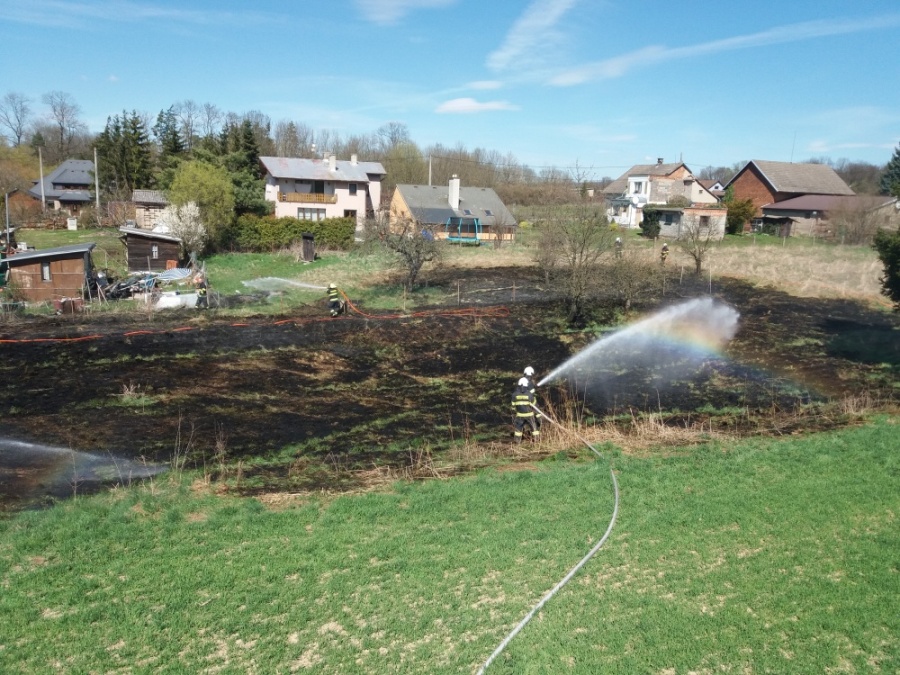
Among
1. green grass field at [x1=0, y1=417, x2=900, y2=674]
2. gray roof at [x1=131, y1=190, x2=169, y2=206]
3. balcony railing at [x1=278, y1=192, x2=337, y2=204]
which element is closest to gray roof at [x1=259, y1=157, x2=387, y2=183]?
balcony railing at [x1=278, y1=192, x2=337, y2=204]

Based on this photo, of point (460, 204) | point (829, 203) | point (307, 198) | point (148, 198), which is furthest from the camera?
point (829, 203)

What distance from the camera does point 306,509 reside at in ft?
36.0

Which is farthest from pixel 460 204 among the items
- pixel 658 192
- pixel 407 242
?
pixel 407 242

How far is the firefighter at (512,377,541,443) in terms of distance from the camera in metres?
14.7

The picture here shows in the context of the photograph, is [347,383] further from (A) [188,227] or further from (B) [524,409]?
(A) [188,227]

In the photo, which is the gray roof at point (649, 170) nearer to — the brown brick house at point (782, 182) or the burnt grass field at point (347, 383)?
the brown brick house at point (782, 182)

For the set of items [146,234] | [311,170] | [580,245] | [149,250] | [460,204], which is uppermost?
[311,170]

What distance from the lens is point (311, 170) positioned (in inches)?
2050

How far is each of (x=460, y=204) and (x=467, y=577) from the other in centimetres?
4824

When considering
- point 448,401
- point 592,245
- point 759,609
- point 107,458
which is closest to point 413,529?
point 759,609

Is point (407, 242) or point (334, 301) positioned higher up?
point (407, 242)

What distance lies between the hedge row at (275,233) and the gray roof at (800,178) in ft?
137

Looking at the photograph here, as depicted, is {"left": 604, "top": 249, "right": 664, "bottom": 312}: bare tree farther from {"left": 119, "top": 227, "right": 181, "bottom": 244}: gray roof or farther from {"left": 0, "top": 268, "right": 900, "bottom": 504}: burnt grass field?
{"left": 119, "top": 227, "right": 181, "bottom": 244}: gray roof

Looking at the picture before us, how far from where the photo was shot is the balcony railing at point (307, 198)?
167 feet
